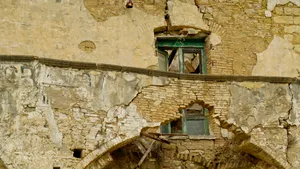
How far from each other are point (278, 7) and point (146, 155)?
4.32m

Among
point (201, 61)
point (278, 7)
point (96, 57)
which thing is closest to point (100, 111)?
point (96, 57)

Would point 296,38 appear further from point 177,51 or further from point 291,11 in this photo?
point 177,51

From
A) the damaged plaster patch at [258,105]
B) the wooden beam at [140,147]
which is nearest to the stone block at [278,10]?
the damaged plaster patch at [258,105]

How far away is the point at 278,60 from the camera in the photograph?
15391mm

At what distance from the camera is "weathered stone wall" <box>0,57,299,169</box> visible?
11.9 meters

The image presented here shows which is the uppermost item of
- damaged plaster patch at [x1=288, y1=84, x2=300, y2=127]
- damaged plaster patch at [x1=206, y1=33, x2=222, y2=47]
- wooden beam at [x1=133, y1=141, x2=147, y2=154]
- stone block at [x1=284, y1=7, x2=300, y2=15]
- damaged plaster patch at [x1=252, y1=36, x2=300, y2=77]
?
stone block at [x1=284, y1=7, x2=300, y2=15]

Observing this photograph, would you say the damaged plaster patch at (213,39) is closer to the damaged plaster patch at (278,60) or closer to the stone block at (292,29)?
the damaged plaster patch at (278,60)

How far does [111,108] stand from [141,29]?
Result: 291cm

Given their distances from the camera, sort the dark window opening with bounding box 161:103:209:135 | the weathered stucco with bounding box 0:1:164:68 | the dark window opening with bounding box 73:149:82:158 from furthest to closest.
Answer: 1. the dark window opening with bounding box 161:103:209:135
2. the weathered stucco with bounding box 0:1:164:68
3. the dark window opening with bounding box 73:149:82:158

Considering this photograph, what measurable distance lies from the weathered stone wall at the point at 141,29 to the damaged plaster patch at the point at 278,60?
0.02 metres

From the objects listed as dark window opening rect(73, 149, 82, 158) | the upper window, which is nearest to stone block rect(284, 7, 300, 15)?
the upper window

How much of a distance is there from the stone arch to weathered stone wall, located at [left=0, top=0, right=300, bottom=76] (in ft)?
8.45

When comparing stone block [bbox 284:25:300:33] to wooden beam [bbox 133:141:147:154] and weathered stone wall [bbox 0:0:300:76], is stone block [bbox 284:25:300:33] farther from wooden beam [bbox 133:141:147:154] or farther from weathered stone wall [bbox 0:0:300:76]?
wooden beam [bbox 133:141:147:154]

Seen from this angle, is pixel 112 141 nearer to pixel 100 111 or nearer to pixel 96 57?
pixel 100 111
